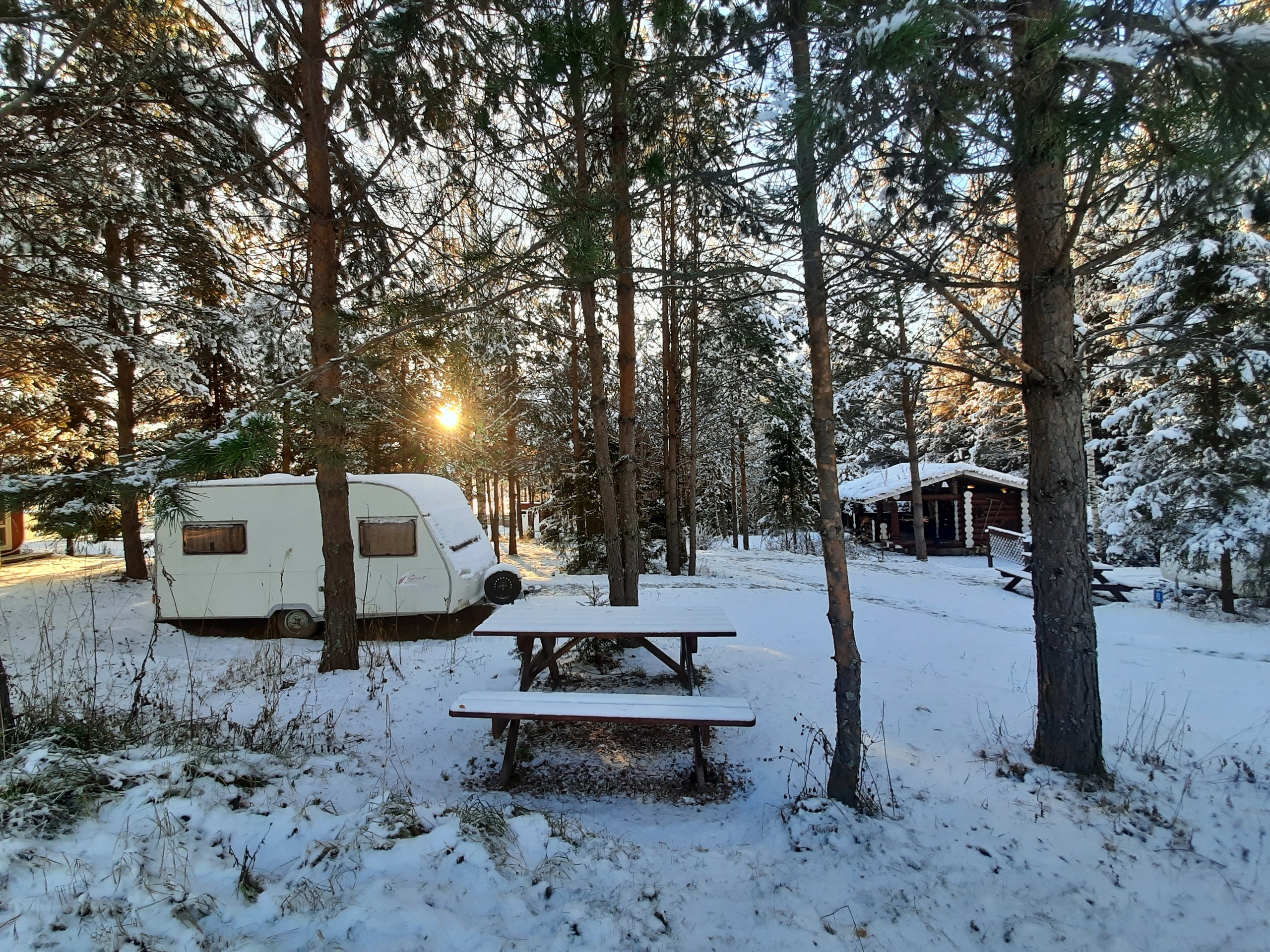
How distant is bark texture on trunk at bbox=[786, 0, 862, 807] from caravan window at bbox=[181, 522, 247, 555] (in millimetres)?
7958

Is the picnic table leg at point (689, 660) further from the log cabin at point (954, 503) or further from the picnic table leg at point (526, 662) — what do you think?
the log cabin at point (954, 503)

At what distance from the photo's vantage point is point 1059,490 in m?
3.68

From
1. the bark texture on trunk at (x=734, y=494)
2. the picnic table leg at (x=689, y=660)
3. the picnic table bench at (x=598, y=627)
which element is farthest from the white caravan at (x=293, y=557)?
the bark texture on trunk at (x=734, y=494)

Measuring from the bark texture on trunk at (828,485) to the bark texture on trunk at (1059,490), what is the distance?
1.41m

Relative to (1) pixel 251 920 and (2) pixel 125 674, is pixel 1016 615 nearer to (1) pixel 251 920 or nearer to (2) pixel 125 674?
(1) pixel 251 920

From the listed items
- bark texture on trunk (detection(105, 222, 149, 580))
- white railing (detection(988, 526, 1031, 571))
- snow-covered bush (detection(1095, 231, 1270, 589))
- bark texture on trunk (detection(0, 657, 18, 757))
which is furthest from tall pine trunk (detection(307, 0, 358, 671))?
white railing (detection(988, 526, 1031, 571))

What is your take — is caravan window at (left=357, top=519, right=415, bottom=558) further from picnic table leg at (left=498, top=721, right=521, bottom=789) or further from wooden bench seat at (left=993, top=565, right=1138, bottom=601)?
wooden bench seat at (left=993, top=565, right=1138, bottom=601)

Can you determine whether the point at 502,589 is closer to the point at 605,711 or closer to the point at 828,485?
the point at 605,711

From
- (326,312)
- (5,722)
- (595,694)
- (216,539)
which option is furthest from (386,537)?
(595,694)

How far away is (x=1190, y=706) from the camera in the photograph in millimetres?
5023

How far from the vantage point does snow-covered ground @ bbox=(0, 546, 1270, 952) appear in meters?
2.24

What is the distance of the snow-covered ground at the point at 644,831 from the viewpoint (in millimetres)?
2240

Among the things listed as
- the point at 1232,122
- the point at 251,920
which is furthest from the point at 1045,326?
the point at 251,920

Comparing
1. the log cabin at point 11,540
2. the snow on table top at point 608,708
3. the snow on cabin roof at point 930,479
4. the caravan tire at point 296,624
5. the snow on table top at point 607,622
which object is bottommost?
the caravan tire at point 296,624
